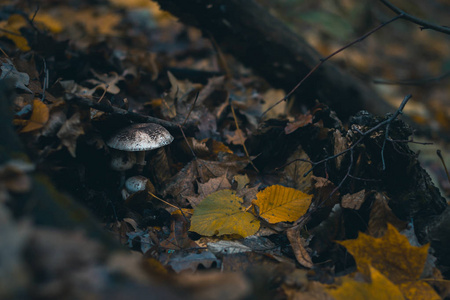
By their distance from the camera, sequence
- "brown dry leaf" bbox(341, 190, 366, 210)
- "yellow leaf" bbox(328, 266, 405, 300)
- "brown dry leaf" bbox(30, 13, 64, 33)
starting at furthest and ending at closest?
"brown dry leaf" bbox(30, 13, 64, 33) < "brown dry leaf" bbox(341, 190, 366, 210) < "yellow leaf" bbox(328, 266, 405, 300)

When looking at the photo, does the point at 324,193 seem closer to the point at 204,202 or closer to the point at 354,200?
the point at 354,200

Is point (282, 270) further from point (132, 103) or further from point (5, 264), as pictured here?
point (132, 103)

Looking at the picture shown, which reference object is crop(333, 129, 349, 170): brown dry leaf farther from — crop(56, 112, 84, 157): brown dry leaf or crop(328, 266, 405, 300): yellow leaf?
crop(56, 112, 84, 157): brown dry leaf

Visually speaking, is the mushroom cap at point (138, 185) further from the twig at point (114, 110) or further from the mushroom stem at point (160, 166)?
the twig at point (114, 110)

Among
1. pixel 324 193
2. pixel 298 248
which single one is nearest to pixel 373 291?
pixel 298 248

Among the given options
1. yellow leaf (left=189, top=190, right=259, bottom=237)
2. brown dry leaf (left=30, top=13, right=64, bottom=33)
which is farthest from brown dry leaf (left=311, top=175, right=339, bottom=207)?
brown dry leaf (left=30, top=13, right=64, bottom=33)

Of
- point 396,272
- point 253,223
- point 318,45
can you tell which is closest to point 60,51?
point 253,223
